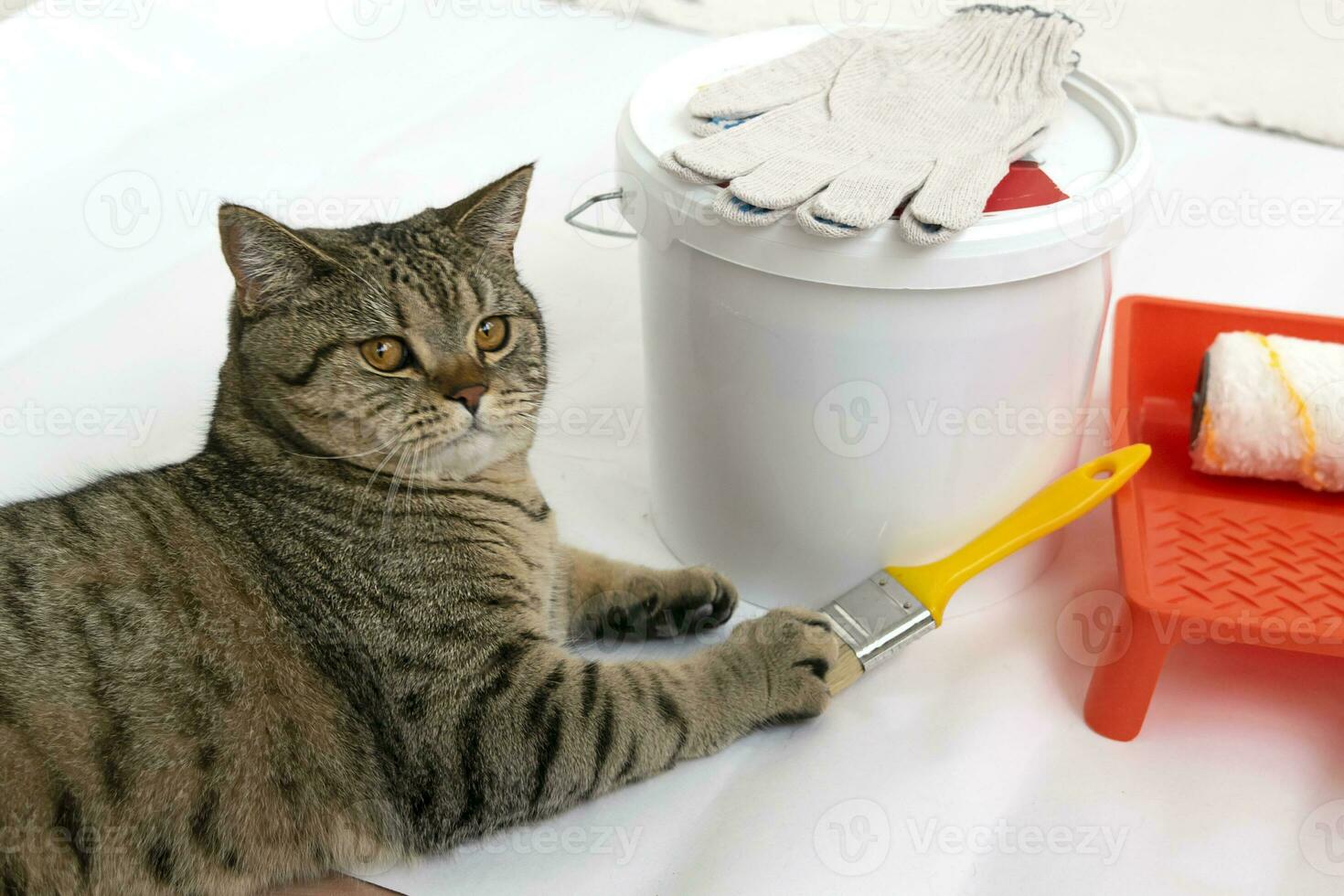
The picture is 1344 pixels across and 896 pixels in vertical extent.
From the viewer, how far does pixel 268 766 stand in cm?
93

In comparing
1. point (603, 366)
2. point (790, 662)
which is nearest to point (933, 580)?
point (790, 662)

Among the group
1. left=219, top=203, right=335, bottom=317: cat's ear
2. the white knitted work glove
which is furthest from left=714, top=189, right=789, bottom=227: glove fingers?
left=219, top=203, right=335, bottom=317: cat's ear

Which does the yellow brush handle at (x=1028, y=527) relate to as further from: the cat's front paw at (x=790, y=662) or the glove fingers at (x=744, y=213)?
the glove fingers at (x=744, y=213)

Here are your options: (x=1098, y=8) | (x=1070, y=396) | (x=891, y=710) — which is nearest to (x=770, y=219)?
(x=1070, y=396)

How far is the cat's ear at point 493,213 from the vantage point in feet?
3.43

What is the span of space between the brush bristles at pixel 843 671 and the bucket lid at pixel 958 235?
0.35 m

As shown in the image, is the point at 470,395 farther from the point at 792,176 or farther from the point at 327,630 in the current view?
the point at 792,176

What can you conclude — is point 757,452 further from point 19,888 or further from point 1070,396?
point 19,888

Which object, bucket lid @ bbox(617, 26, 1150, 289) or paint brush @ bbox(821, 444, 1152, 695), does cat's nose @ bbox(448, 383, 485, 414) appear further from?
paint brush @ bbox(821, 444, 1152, 695)

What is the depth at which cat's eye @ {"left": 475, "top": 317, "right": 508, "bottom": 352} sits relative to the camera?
40.1 inches

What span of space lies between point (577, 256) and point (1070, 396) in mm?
868

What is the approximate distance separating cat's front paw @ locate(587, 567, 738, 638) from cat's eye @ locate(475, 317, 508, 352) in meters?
0.29

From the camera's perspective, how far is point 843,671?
1.11 m

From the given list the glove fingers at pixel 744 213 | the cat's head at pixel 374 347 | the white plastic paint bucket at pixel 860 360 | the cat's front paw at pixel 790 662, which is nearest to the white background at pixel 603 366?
the cat's front paw at pixel 790 662
